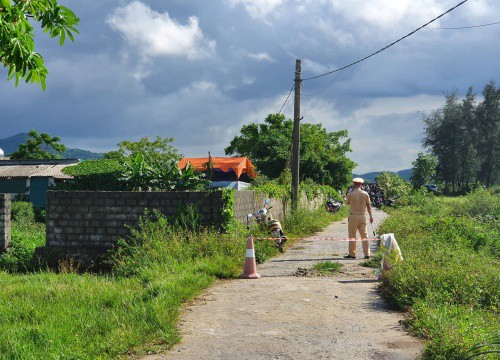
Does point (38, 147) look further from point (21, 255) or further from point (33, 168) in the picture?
point (21, 255)

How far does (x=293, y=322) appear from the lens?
7113 mm

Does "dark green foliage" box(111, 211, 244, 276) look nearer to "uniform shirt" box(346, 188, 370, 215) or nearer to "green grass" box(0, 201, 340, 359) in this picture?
"green grass" box(0, 201, 340, 359)

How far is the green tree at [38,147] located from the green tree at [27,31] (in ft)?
163

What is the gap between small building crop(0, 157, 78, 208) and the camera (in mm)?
28328

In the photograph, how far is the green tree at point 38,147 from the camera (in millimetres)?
53938

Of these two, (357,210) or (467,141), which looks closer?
(357,210)

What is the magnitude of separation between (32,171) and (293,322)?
25153 mm

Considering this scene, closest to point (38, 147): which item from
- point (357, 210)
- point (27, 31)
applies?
point (357, 210)

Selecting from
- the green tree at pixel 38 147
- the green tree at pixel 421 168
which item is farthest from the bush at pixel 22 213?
the green tree at pixel 421 168

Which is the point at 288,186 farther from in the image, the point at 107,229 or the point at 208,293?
the point at 208,293

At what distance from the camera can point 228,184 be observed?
30.6m

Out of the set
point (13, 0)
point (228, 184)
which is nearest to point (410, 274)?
point (13, 0)

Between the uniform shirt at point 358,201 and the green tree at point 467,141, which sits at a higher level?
the green tree at point 467,141

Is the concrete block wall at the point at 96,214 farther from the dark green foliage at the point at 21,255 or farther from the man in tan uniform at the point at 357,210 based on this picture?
the man in tan uniform at the point at 357,210
